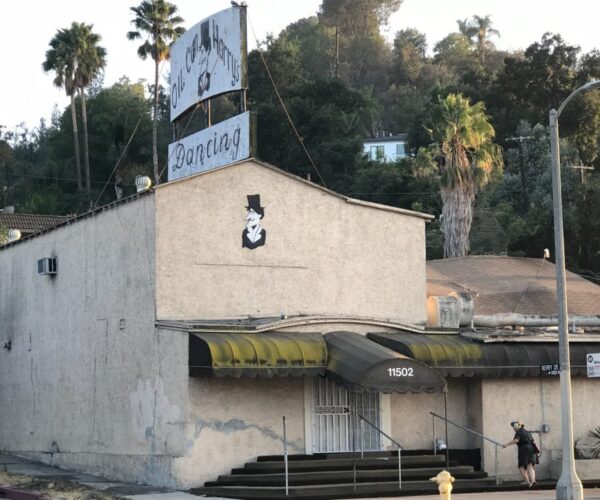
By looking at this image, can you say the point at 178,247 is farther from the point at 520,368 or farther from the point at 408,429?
the point at 520,368

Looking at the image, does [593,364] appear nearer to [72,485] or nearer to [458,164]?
[72,485]

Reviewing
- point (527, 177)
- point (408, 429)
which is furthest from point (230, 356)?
point (527, 177)

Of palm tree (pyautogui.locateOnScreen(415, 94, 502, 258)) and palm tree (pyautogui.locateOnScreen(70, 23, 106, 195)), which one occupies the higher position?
palm tree (pyautogui.locateOnScreen(70, 23, 106, 195))

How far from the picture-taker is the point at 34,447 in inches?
1242

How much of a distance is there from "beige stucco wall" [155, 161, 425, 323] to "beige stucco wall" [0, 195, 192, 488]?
0.72 meters

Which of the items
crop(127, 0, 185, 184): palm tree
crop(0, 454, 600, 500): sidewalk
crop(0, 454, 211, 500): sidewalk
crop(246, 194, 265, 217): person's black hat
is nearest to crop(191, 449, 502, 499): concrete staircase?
A: crop(0, 454, 600, 500): sidewalk

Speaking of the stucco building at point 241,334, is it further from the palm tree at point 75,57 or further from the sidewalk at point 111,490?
the palm tree at point 75,57

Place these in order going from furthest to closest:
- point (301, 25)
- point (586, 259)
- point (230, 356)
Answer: point (301, 25), point (586, 259), point (230, 356)

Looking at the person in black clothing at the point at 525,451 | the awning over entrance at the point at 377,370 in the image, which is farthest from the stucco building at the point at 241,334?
the person in black clothing at the point at 525,451

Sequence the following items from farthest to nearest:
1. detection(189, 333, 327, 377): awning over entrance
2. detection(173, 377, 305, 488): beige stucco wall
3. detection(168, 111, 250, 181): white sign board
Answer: detection(168, 111, 250, 181): white sign board, detection(173, 377, 305, 488): beige stucco wall, detection(189, 333, 327, 377): awning over entrance

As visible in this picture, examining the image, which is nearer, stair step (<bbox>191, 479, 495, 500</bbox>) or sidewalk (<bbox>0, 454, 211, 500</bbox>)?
sidewalk (<bbox>0, 454, 211, 500</bbox>)

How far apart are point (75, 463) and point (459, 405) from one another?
972 cm

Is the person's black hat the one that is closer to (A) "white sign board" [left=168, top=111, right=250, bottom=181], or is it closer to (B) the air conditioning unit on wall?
(A) "white sign board" [left=168, top=111, right=250, bottom=181]

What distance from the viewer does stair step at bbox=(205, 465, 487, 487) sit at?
23.8 meters
